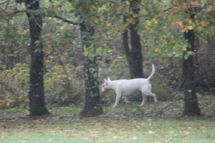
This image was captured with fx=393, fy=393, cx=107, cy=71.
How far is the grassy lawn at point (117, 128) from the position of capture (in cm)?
1060

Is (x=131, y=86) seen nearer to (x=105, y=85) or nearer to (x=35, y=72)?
(x=105, y=85)

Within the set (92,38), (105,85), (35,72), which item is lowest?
(105,85)

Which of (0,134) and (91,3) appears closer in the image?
(0,134)

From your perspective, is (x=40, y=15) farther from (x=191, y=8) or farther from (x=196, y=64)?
(x=196, y=64)

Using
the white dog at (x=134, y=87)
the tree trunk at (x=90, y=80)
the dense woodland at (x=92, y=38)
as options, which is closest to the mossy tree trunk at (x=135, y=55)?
the dense woodland at (x=92, y=38)

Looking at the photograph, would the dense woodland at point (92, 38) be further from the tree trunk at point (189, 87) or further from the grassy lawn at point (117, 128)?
the grassy lawn at point (117, 128)

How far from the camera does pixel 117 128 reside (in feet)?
41.6

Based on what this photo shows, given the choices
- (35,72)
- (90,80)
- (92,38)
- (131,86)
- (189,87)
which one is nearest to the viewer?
(92,38)

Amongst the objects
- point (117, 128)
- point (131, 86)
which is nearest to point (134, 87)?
point (131, 86)

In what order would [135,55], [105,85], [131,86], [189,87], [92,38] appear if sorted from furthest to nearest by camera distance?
[135,55] < [105,85] < [131,86] < [189,87] < [92,38]

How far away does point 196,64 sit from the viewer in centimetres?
2328

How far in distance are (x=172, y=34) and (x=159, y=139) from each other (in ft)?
13.3

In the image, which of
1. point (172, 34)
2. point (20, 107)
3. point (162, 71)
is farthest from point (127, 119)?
point (162, 71)

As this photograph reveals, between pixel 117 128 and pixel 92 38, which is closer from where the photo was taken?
pixel 117 128
